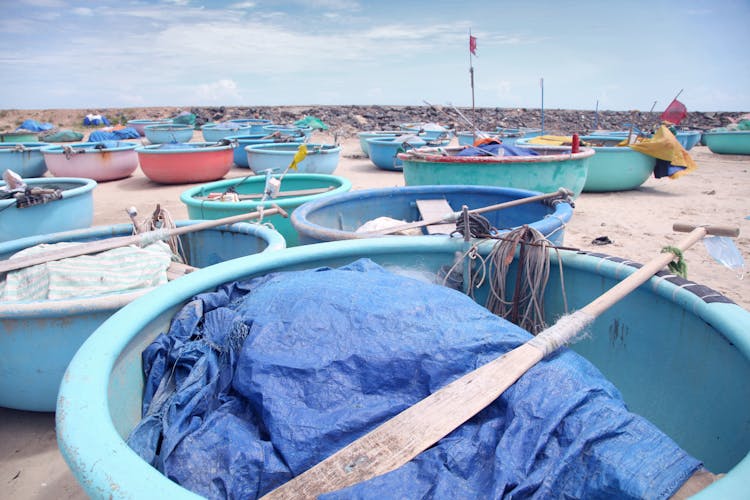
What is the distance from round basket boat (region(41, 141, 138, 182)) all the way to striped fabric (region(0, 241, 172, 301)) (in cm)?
690

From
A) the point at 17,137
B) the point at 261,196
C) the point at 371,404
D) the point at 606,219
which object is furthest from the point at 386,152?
the point at 17,137

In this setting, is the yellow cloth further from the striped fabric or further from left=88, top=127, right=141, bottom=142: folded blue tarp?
left=88, top=127, right=141, bottom=142: folded blue tarp

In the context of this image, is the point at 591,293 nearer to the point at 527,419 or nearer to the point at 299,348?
the point at 527,419

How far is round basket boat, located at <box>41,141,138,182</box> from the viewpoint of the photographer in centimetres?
826

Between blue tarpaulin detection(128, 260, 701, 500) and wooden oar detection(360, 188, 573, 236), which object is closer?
blue tarpaulin detection(128, 260, 701, 500)

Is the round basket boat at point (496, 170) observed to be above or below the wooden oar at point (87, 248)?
above

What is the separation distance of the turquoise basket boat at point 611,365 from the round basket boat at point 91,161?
8.12m

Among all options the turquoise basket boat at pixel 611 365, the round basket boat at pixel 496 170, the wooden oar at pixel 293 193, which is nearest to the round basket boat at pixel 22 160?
the wooden oar at pixel 293 193

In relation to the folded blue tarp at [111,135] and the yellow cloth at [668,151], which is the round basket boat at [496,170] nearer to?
the yellow cloth at [668,151]

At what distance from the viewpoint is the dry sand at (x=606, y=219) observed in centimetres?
202

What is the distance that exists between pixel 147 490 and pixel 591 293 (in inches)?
61.5

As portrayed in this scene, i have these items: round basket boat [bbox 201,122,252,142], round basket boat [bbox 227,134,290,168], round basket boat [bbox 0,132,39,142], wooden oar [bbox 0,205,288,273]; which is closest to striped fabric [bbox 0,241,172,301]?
wooden oar [bbox 0,205,288,273]

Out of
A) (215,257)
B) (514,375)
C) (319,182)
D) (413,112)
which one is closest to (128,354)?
(514,375)

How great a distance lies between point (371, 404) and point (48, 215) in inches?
169
